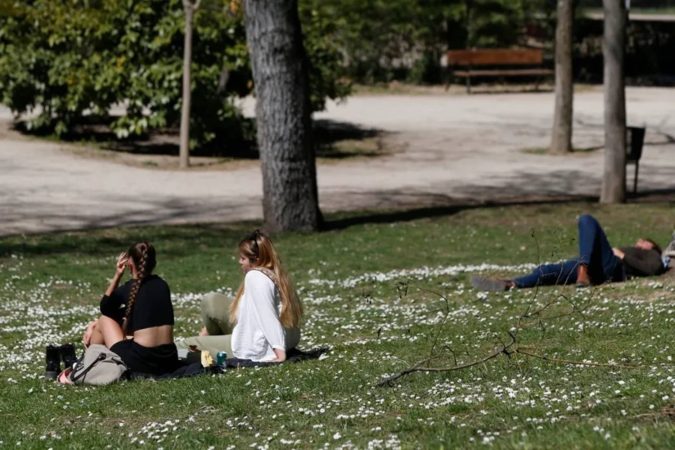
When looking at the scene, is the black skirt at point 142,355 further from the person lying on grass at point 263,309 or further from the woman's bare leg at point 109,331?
the person lying on grass at point 263,309

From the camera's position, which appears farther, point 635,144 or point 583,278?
point 635,144

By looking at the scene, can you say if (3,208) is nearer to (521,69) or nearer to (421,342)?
(421,342)

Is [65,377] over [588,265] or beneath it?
beneath

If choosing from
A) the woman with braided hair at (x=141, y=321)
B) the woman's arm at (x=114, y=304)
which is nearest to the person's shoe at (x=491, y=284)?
the woman with braided hair at (x=141, y=321)

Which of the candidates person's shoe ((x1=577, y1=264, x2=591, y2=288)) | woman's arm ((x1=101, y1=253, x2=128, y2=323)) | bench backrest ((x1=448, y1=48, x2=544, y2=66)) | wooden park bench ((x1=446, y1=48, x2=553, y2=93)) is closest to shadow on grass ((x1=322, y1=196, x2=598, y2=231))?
person's shoe ((x1=577, y1=264, x2=591, y2=288))

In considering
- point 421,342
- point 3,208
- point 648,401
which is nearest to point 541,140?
point 3,208

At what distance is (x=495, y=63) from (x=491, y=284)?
33552 mm

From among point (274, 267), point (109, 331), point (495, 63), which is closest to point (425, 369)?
point (274, 267)

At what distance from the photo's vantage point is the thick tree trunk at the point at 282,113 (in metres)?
18.7

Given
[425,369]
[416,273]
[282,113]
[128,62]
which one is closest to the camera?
[425,369]

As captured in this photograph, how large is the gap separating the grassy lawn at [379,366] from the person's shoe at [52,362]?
0.13m

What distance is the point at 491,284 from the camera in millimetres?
13297

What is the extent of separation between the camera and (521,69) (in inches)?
1849

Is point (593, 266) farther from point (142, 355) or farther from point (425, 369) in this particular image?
point (142, 355)
